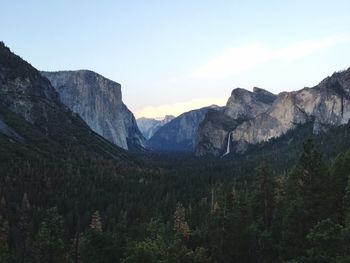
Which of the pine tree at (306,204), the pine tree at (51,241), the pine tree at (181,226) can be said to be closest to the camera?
the pine tree at (306,204)

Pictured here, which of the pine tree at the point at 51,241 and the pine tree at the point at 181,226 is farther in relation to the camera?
the pine tree at the point at 181,226

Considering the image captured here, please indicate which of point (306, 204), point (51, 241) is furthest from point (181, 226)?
point (306, 204)

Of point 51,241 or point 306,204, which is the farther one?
point 51,241

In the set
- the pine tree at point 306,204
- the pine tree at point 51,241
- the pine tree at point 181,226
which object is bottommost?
the pine tree at point 181,226

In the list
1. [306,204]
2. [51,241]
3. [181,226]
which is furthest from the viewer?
[181,226]

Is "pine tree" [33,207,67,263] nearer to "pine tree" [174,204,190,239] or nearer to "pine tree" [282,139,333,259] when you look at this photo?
"pine tree" [282,139,333,259]

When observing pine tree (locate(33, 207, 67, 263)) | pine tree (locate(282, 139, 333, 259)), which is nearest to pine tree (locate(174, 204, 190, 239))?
pine tree (locate(33, 207, 67, 263))

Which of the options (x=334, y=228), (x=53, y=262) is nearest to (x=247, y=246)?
(x=53, y=262)

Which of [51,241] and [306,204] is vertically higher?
[306,204]

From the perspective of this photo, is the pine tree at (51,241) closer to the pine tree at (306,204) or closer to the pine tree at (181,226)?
the pine tree at (306,204)

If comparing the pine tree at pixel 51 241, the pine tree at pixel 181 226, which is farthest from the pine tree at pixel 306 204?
the pine tree at pixel 181 226

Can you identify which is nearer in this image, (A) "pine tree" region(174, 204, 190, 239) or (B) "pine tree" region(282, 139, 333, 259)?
(B) "pine tree" region(282, 139, 333, 259)

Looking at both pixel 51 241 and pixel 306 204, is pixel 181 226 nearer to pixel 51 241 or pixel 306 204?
pixel 51 241

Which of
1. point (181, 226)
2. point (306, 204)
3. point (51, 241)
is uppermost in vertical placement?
Answer: point (306, 204)
